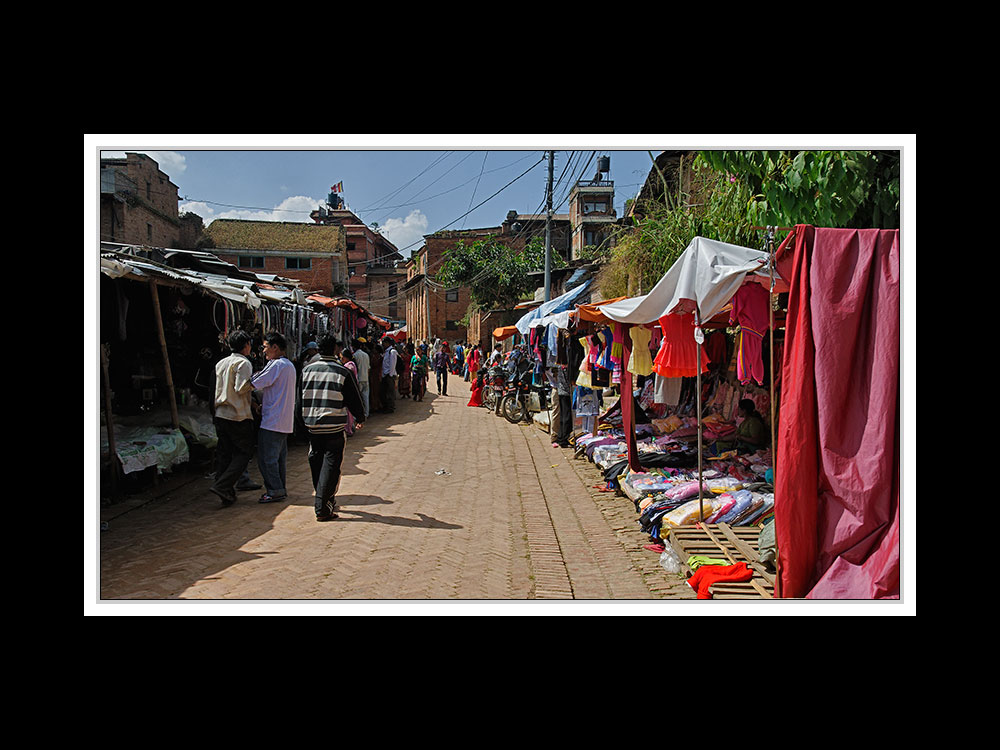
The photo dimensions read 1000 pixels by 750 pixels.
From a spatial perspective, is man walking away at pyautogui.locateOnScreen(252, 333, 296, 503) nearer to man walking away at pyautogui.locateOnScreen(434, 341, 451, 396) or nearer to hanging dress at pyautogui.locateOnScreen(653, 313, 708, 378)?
hanging dress at pyautogui.locateOnScreen(653, 313, 708, 378)

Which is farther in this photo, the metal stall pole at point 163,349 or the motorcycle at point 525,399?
the motorcycle at point 525,399

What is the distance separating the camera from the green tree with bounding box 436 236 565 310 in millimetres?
33750

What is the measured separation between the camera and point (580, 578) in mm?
5172

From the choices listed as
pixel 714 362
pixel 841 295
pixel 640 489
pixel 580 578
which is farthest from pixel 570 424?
pixel 841 295

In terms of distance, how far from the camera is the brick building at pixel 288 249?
1409 centimetres

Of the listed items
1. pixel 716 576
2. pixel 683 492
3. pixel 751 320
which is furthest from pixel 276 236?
pixel 716 576

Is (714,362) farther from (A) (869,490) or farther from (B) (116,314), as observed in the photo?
(B) (116,314)

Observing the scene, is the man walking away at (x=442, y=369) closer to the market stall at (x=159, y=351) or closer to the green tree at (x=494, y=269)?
the green tree at (x=494, y=269)

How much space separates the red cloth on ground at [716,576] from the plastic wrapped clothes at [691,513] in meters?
1.14

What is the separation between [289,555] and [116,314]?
12.1 ft

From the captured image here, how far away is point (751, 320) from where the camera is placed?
6.17 meters

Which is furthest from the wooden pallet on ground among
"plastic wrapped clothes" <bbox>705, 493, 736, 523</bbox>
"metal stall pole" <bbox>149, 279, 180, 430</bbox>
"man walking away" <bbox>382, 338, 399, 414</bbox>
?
"man walking away" <bbox>382, 338, 399, 414</bbox>

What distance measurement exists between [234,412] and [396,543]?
2.42 meters

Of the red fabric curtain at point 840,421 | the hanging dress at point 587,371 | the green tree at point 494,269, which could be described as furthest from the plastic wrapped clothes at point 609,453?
the green tree at point 494,269
